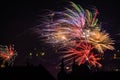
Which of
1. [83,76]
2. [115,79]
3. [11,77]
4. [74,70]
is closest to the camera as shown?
[11,77]

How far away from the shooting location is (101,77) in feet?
248

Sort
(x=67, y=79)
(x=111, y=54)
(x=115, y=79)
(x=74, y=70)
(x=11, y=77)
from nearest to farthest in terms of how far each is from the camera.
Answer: (x=11, y=77)
(x=115, y=79)
(x=67, y=79)
(x=74, y=70)
(x=111, y=54)

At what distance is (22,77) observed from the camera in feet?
199

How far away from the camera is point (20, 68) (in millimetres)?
62500

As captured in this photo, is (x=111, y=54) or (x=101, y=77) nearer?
(x=101, y=77)

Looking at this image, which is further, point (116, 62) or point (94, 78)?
point (116, 62)

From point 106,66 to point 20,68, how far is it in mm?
101349

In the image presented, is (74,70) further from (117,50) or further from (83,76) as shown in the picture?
(117,50)

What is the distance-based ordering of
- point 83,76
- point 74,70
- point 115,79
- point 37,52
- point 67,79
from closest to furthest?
point 115,79 → point 67,79 → point 83,76 → point 74,70 → point 37,52

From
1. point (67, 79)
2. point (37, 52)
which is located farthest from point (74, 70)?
point (37, 52)

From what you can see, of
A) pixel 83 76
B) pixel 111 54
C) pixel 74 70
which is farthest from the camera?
pixel 111 54

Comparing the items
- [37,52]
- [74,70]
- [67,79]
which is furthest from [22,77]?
[37,52]

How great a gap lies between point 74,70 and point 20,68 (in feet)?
102

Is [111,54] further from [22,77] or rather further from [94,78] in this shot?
[22,77]
